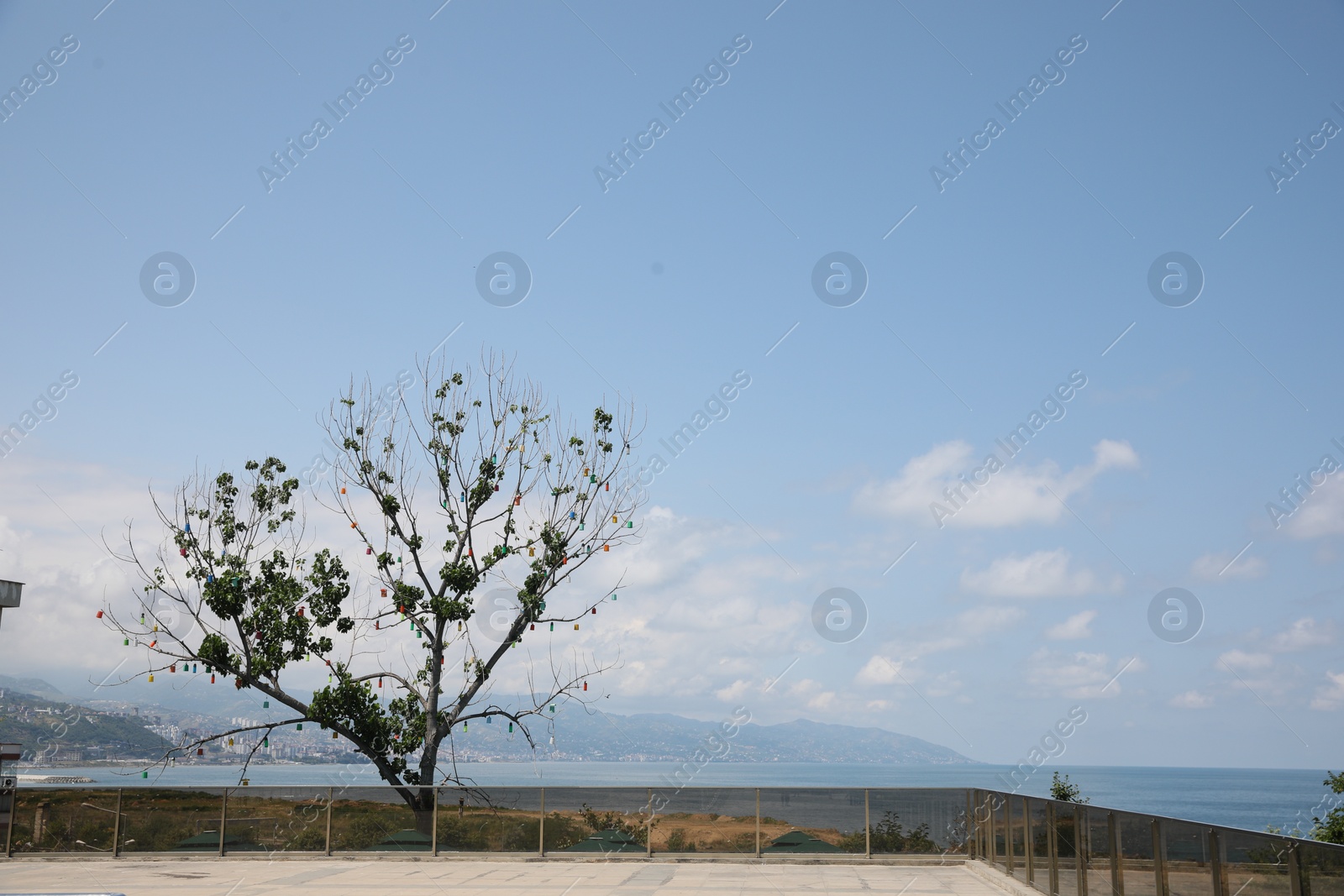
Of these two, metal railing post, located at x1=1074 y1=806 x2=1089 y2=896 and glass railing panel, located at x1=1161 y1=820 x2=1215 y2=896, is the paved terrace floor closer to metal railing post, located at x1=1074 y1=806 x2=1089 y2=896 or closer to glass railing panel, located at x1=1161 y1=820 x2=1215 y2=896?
metal railing post, located at x1=1074 y1=806 x2=1089 y2=896

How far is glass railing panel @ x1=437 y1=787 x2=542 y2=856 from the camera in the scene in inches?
773

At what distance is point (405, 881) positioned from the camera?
16.3 m

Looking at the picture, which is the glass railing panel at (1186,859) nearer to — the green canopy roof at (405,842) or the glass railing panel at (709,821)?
the glass railing panel at (709,821)

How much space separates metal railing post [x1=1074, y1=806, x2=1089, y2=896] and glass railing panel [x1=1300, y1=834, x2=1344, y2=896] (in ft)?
16.1

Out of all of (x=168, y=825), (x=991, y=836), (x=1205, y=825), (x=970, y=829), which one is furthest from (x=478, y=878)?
(x=1205, y=825)

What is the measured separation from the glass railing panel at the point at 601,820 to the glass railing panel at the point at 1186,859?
37.3 feet

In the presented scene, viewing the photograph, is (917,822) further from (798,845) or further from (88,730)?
(88,730)

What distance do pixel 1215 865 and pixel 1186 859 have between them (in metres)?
0.65

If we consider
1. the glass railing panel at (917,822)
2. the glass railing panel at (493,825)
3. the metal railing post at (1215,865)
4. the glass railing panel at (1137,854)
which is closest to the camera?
the metal railing post at (1215,865)

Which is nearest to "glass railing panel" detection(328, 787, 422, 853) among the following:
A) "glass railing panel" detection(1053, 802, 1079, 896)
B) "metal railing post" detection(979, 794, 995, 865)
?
"metal railing post" detection(979, 794, 995, 865)

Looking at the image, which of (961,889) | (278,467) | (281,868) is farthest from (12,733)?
(961,889)

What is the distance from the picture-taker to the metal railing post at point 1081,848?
39.7ft

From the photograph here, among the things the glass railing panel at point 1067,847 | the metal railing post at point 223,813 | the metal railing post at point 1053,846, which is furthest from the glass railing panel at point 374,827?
the glass railing panel at point 1067,847

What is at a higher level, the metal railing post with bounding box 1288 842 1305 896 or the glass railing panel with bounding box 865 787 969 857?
the metal railing post with bounding box 1288 842 1305 896
